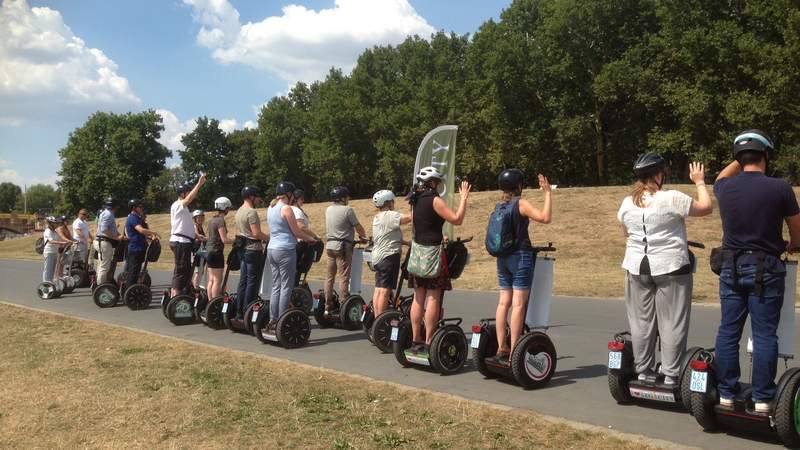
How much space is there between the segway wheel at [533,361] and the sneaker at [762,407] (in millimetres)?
1976

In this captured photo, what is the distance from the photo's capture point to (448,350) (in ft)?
22.9

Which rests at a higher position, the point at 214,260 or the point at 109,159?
the point at 109,159

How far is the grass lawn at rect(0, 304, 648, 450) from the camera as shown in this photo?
4.95m

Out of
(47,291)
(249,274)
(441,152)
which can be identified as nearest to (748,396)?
(249,274)

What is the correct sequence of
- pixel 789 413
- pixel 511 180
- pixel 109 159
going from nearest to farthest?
pixel 789 413
pixel 511 180
pixel 109 159

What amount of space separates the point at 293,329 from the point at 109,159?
74.8 meters

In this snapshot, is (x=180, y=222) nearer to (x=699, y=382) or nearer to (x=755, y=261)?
(x=699, y=382)

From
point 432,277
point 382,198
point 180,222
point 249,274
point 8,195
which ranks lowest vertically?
point 249,274

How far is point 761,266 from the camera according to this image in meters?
4.65

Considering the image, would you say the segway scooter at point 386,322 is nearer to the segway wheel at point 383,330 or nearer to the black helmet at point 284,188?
the segway wheel at point 383,330

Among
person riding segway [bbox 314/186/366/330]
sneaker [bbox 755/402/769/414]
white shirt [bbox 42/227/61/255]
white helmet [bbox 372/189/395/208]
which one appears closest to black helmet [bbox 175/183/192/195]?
person riding segway [bbox 314/186/366/330]

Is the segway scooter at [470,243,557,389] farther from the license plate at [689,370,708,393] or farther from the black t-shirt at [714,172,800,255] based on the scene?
the black t-shirt at [714,172,800,255]

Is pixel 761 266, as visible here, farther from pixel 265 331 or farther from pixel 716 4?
pixel 716 4

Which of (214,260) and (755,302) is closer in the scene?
(755,302)
